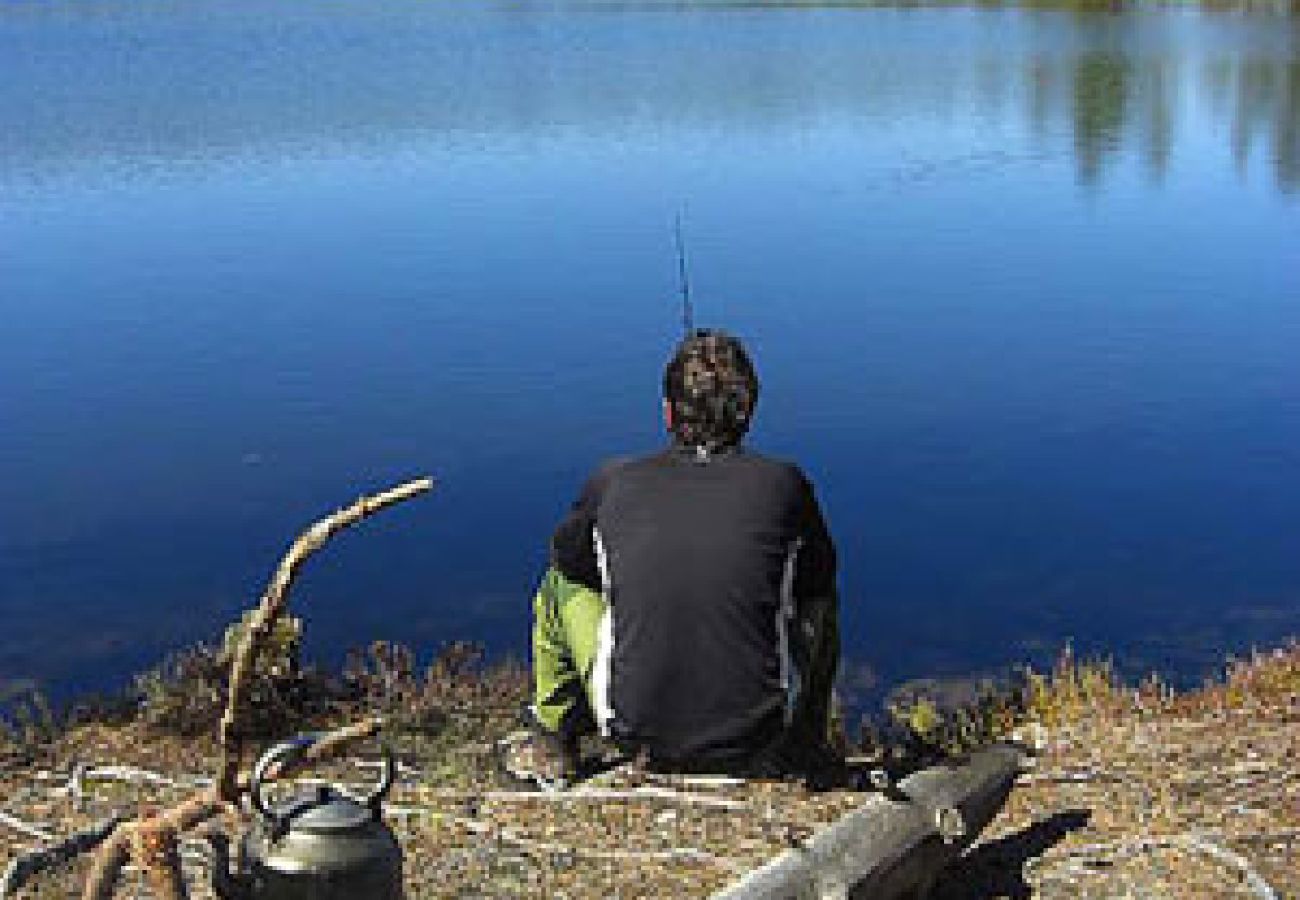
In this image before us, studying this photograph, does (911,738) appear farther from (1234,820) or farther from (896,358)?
(896,358)

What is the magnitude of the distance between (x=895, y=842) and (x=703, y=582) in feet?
3.50

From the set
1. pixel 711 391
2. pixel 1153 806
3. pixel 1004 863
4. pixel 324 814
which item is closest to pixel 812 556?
pixel 711 391

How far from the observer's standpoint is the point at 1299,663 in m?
9.76

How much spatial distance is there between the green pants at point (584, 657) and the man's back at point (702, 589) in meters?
0.11

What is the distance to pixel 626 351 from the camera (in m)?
19.0

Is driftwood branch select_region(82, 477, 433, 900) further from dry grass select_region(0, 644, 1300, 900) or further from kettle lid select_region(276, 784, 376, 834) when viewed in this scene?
dry grass select_region(0, 644, 1300, 900)

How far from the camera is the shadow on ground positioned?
680 centimetres

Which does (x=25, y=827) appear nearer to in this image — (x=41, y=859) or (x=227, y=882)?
(x=41, y=859)

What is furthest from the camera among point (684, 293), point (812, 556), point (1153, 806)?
point (684, 293)

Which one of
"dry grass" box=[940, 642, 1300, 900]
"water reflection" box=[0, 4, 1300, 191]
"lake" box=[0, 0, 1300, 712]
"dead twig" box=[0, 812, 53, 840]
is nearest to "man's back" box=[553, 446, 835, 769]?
"dry grass" box=[940, 642, 1300, 900]

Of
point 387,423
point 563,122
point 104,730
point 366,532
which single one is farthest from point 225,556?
point 563,122

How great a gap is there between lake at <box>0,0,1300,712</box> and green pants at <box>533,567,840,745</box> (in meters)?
4.70

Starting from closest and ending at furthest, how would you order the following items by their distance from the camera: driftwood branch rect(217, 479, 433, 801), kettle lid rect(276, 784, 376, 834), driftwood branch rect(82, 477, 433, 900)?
driftwood branch rect(82, 477, 433, 900)
driftwood branch rect(217, 479, 433, 801)
kettle lid rect(276, 784, 376, 834)

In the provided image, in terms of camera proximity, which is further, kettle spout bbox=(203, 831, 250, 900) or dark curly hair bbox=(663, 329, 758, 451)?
dark curly hair bbox=(663, 329, 758, 451)
